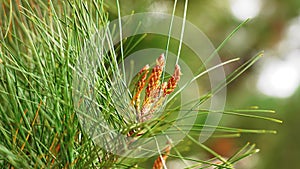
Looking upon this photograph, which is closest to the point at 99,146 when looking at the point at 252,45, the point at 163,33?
the point at 163,33

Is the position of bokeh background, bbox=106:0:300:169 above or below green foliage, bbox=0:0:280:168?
above

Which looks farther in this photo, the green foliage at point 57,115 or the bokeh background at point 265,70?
the bokeh background at point 265,70

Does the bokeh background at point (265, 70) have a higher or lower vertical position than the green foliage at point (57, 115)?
higher

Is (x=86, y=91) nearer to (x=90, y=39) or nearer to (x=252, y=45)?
(x=90, y=39)

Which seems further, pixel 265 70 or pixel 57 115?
pixel 265 70

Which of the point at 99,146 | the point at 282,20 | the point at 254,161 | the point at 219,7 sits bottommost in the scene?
the point at 99,146

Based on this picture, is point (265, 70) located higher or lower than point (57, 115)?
higher

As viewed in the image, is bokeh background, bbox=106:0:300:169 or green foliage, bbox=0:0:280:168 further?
→ bokeh background, bbox=106:0:300:169

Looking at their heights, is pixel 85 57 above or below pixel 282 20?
below
